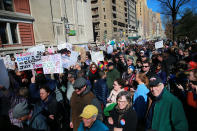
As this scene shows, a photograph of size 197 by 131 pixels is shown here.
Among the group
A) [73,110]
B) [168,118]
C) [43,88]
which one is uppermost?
[43,88]

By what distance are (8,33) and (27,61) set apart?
36.5 feet

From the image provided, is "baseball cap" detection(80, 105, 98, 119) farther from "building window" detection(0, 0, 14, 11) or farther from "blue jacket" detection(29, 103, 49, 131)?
"building window" detection(0, 0, 14, 11)

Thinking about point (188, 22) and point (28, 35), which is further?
point (188, 22)

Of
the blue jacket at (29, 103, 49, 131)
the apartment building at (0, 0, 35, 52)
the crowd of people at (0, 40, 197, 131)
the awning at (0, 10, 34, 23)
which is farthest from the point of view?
the apartment building at (0, 0, 35, 52)

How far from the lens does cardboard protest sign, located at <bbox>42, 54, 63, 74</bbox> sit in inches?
182

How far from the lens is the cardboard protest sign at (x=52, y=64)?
15.2 feet

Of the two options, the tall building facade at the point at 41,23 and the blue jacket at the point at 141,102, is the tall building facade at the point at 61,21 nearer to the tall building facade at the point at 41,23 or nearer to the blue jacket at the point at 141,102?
the tall building facade at the point at 41,23

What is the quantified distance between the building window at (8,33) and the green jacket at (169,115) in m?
14.8

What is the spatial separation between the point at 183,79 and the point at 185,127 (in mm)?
2807

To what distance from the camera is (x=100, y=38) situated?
159 feet

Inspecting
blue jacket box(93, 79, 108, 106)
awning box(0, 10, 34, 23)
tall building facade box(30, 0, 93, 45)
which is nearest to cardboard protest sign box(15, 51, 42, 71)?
blue jacket box(93, 79, 108, 106)

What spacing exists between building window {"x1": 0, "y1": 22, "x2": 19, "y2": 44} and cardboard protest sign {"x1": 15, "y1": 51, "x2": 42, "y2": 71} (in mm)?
10120

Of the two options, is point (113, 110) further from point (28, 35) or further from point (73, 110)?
point (28, 35)

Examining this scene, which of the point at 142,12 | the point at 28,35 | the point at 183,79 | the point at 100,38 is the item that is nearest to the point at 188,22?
the point at 183,79
